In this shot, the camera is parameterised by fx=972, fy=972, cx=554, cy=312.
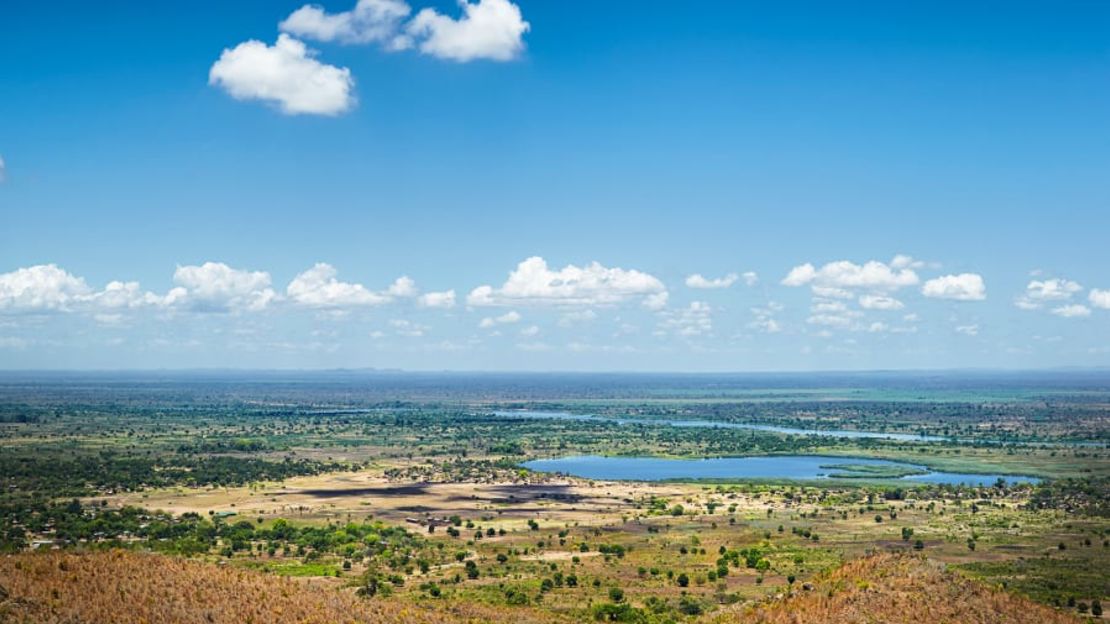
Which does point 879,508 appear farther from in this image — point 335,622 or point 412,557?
point 335,622

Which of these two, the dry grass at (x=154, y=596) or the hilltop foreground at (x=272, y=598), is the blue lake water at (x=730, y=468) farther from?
the dry grass at (x=154, y=596)

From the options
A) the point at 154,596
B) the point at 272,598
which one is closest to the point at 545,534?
the point at 272,598

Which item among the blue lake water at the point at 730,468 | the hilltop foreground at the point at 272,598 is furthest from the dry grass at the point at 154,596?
the blue lake water at the point at 730,468

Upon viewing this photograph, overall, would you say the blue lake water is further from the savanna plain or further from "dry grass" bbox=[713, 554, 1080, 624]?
"dry grass" bbox=[713, 554, 1080, 624]

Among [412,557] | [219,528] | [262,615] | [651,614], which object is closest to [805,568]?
[651,614]

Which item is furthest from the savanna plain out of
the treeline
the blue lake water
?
the blue lake water

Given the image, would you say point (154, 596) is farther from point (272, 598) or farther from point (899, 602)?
point (899, 602)
